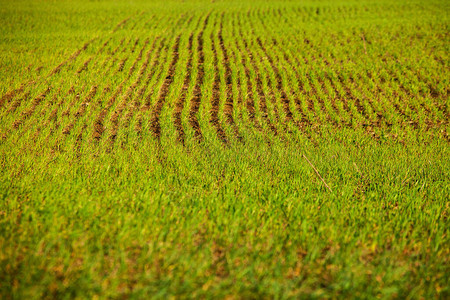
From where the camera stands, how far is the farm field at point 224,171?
1.93 metres

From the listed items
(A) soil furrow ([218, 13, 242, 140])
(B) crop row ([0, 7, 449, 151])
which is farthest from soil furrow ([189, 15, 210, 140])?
(A) soil furrow ([218, 13, 242, 140])

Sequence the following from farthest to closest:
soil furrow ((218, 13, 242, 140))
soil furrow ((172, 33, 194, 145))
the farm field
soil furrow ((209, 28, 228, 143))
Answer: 1. soil furrow ((218, 13, 242, 140))
2. soil furrow ((209, 28, 228, 143))
3. soil furrow ((172, 33, 194, 145))
4. the farm field

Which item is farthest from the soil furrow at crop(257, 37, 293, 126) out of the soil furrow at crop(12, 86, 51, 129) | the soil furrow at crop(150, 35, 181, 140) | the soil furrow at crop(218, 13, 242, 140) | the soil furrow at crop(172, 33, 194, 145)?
the soil furrow at crop(12, 86, 51, 129)

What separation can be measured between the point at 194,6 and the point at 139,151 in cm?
2657

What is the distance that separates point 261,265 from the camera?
2055 millimetres

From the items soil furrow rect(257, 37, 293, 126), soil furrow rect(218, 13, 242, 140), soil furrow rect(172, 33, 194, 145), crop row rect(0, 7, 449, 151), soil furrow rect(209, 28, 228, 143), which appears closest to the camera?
soil furrow rect(172, 33, 194, 145)

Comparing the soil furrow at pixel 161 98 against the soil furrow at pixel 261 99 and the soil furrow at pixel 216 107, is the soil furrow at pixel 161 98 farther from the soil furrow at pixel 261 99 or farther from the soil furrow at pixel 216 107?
the soil furrow at pixel 261 99

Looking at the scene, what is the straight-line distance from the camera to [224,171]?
13.9ft

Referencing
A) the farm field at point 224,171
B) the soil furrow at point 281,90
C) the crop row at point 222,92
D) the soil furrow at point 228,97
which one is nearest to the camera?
the farm field at point 224,171

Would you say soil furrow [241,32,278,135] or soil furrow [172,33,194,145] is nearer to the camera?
soil furrow [172,33,194,145]

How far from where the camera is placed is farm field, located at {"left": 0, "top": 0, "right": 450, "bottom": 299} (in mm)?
1935

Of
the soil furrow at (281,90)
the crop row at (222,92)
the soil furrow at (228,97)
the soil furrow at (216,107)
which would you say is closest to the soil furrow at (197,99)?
the crop row at (222,92)

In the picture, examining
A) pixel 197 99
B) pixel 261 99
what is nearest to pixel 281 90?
pixel 261 99

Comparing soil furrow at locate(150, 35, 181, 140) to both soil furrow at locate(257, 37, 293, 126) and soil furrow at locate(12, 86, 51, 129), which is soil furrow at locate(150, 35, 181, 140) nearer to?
soil furrow at locate(12, 86, 51, 129)
